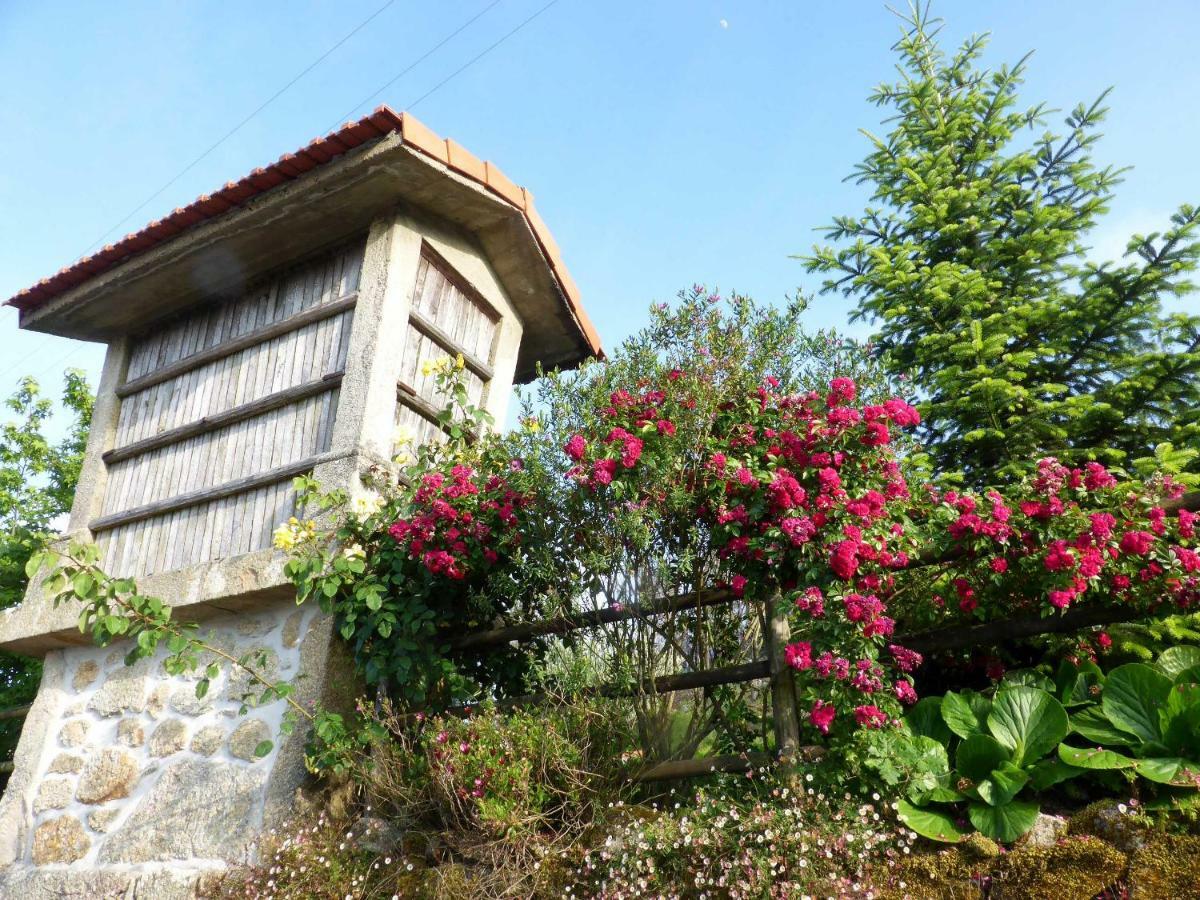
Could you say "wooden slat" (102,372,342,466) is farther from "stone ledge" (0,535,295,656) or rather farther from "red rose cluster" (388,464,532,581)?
"red rose cluster" (388,464,532,581)

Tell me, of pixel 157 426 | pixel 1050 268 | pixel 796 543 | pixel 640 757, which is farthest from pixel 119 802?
pixel 1050 268

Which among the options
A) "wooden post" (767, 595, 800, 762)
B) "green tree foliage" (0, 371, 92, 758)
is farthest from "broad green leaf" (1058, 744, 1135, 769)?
"green tree foliage" (0, 371, 92, 758)

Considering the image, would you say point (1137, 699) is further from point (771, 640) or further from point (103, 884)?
point (103, 884)

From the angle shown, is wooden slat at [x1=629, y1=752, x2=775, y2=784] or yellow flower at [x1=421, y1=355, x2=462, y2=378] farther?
yellow flower at [x1=421, y1=355, x2=462, y2=378]

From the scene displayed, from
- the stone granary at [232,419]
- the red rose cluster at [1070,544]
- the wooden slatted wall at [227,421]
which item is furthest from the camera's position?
the wooden slatted wall at [227,421]

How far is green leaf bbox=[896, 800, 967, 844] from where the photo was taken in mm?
2873

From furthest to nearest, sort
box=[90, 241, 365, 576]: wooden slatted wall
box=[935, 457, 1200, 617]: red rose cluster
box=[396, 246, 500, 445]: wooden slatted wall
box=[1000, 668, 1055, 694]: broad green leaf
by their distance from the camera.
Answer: box=[396, 246, 500, 445]: wooden slatted wall → box=[90, 241, 365, 576]: wooden slatted wall → box=[1000, 668, 1055, 694]: broad green leaf → box=[935, 457, 1200, 617]: red rose cluster

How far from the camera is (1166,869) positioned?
103 inches

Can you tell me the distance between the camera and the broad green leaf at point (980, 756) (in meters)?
3.00

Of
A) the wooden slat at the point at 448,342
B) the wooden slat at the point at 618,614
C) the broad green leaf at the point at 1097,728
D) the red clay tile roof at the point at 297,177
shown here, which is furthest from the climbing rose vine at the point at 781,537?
the red clay tile roof at the point at 297,177

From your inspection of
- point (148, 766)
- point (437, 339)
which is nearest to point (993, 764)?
point (437, 339)

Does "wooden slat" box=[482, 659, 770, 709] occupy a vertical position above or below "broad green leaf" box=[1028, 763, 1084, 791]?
above

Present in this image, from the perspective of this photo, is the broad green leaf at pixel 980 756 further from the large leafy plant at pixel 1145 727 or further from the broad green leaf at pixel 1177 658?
the broad green leaf at pixel 1177 658

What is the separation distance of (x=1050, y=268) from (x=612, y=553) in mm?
3608
